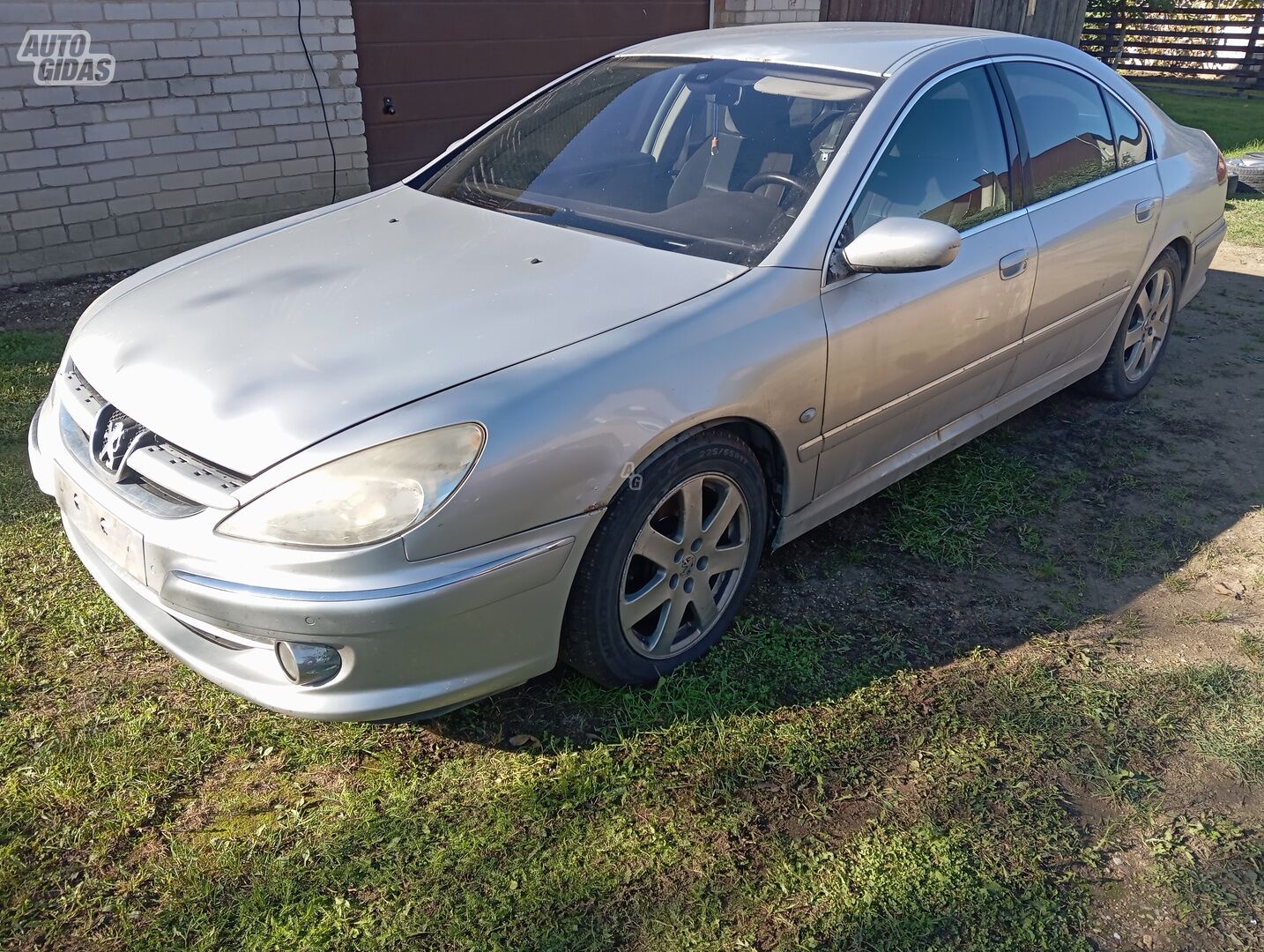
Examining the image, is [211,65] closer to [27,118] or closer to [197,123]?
[197,123]

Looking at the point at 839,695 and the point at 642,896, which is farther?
the point at 839,695

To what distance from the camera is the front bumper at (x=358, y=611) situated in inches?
88.0

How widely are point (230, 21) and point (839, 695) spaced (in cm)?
608

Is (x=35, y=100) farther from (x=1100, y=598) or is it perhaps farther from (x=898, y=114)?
(x=1100, y=598)

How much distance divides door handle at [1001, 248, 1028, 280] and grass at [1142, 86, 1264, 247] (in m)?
5.49

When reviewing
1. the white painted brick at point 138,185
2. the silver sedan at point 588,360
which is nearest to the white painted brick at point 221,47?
the white painted brick at point 138,185

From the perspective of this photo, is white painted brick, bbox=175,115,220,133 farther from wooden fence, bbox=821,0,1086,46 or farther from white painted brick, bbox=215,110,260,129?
wooden fence, bbox=821,0,1086,46

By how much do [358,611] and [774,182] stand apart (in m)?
1.79

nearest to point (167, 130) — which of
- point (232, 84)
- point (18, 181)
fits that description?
point (232, 84)

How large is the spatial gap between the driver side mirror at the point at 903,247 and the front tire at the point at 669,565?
24.9 inches

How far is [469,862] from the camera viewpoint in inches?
92.0

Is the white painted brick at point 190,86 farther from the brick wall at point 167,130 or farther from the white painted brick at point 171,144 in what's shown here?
the white painted brick at point 171,144

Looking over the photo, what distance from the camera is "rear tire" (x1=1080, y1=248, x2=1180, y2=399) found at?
4.70 metres

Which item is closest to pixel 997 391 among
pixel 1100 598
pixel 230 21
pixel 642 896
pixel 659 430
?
pixel 1100 598
